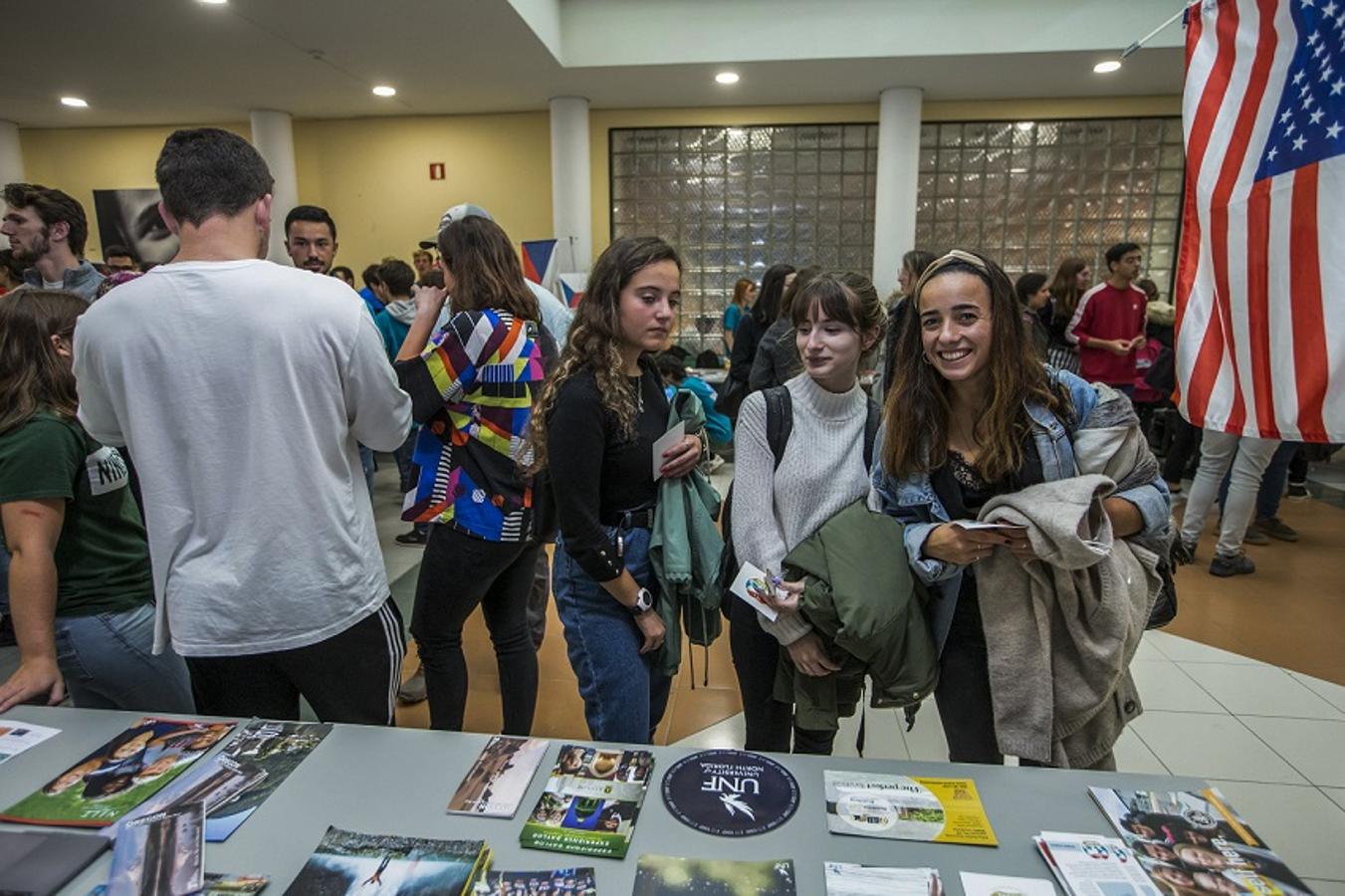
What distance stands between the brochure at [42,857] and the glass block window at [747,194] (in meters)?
7.65

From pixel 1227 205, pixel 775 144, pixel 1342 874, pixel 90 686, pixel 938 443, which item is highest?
pixel 775 144

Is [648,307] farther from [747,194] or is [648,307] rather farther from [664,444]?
[747,194]

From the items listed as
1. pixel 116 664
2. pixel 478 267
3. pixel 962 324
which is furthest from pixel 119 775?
pixel 962 324

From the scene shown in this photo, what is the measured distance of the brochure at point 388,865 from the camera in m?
0.89

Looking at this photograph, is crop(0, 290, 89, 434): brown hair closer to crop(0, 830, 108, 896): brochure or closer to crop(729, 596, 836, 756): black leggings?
crop(0, 830, 108, 896): brochure

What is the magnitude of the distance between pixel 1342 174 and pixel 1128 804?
1023 mm

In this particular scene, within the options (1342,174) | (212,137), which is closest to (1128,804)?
(1342,174)

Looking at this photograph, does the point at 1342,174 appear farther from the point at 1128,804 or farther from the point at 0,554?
the point at 0,554

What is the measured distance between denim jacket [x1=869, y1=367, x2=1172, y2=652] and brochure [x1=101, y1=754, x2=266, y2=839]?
1.11 metres

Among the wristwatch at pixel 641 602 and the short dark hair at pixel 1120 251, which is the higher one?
the short dark hair at pixel 1120 251

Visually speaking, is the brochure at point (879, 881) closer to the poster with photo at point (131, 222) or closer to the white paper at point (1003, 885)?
the white paper at point (1003, 885)

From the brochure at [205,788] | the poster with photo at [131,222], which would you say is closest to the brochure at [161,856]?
the brochure at [205,788]

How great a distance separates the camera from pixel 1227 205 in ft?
4.54

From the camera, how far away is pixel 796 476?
150 cm
